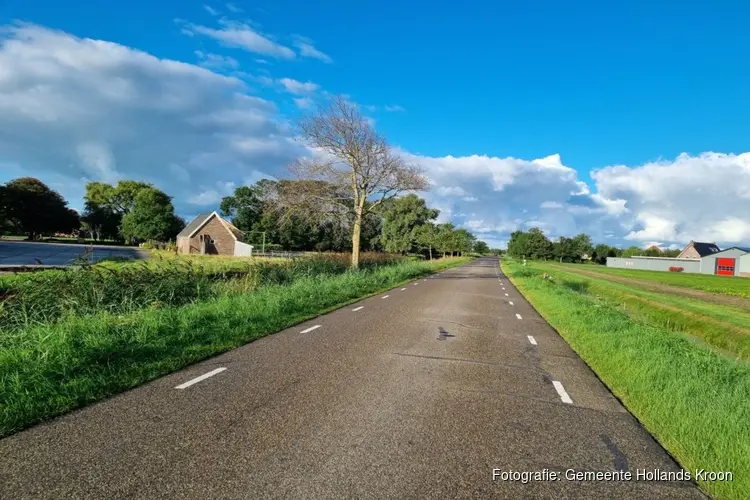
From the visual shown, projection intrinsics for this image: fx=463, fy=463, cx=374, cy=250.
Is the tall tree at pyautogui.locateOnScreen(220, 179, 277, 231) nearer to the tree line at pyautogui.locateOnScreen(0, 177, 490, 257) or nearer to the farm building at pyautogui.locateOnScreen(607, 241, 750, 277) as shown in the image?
the tree line at pyautogui.locateOnScreen(0, 177, 490, 257)

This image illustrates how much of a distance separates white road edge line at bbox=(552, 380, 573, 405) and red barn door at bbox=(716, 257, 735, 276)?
331ft

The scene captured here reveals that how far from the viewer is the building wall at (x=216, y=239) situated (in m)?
68.9

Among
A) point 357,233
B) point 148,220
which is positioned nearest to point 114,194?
point 148,220

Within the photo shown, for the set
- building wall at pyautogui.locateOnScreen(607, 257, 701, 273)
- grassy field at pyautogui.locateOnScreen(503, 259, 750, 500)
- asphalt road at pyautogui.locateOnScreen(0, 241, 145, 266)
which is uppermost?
building wall at pyautogui.locateOnScreen(607, 257, 701, 273)

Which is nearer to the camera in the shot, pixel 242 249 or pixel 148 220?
pixel 242 249

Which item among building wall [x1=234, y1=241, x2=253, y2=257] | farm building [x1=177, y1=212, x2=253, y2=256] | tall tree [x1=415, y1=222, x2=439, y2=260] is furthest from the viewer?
tall tree [x1=415, y1=222, x2=439, y2=260]

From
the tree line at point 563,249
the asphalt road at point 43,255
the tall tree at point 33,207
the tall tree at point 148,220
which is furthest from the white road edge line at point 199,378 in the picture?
the tree line at point 563,249

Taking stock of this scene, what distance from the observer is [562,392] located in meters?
6.61

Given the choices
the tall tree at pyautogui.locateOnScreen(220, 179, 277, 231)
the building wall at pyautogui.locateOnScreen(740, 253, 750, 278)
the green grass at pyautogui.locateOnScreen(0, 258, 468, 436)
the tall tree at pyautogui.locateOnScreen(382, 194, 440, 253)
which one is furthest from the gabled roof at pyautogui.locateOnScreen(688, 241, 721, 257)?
the green grass at pyautogui.locateOnScreen(0, 258, 468, 436)

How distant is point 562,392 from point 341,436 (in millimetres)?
3648

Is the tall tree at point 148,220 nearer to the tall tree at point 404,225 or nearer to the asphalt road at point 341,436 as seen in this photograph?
the tall tree at point 404,225

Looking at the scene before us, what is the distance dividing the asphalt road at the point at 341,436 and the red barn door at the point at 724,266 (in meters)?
101

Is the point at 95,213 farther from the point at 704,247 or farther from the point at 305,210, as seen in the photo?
the point at 704,247

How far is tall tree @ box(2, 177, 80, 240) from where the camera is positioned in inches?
3145
